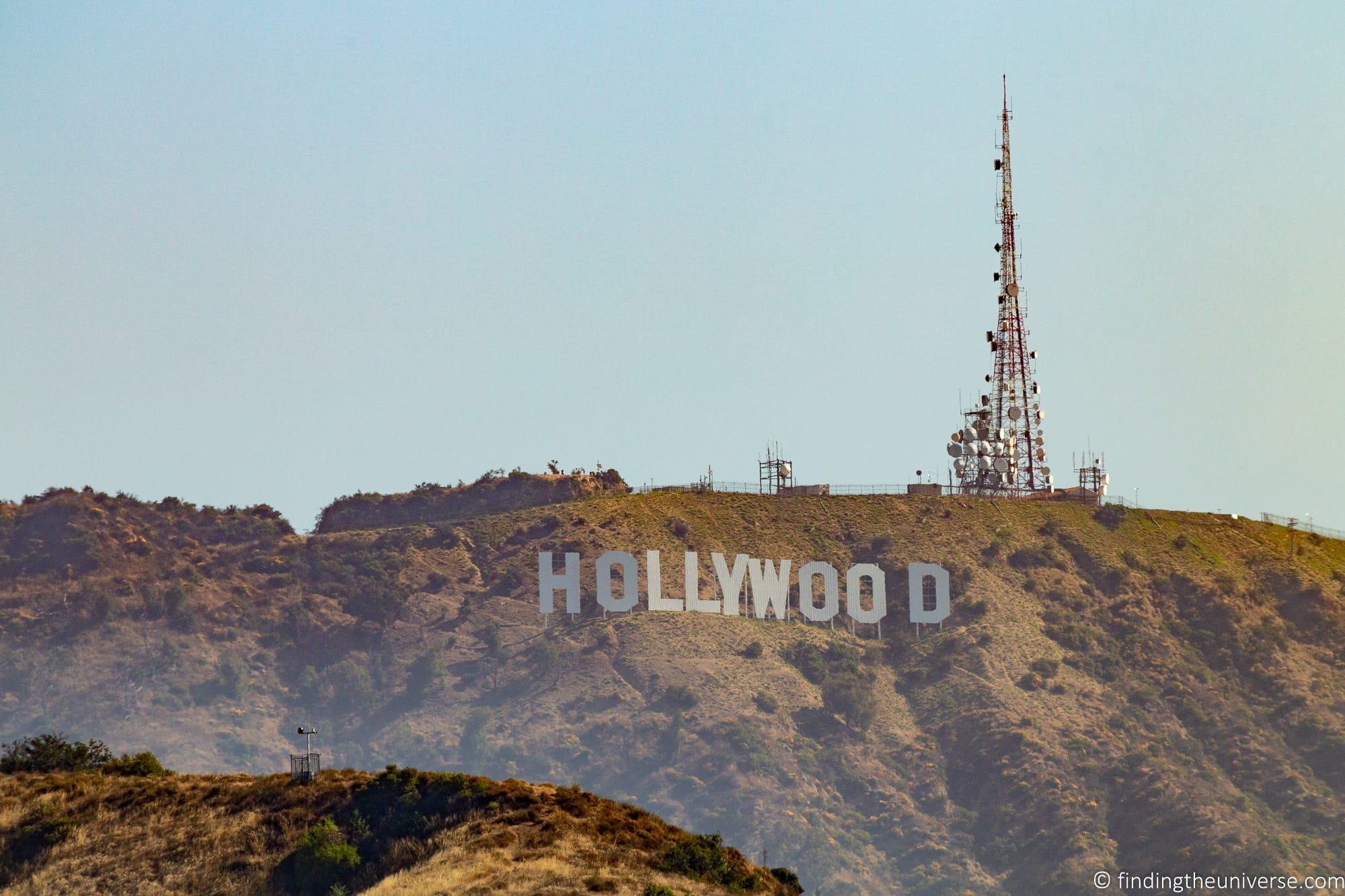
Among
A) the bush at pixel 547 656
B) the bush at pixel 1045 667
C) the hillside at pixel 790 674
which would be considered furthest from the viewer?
the bush at pixel 547 656

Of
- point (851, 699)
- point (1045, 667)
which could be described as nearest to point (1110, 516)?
point (1045, 667)

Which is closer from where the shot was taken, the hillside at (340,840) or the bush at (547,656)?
the hillside at (340,840)

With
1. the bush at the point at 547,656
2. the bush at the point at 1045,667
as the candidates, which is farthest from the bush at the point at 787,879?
the bush at the point at 1045,667

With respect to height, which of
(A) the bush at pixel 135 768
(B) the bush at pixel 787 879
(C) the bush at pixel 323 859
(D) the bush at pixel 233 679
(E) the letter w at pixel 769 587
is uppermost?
(E) the letter w at pixel 769 587

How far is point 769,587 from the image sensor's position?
144375 mm

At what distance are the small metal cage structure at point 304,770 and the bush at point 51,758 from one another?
10973mm

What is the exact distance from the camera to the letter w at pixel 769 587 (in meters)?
144

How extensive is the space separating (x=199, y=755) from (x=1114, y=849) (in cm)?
6112

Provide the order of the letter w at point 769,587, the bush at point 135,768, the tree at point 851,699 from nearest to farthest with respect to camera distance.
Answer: the bush at point 135,768 < the letter w at point 769,587 < the tree at point 851,699

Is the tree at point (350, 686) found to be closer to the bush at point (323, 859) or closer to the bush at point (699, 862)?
the bush at point (323, 859)

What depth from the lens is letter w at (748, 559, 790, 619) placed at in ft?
472

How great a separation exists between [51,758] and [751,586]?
72.1m

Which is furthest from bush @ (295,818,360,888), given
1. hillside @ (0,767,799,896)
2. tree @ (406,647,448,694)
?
tree @ (406,647,448,694)

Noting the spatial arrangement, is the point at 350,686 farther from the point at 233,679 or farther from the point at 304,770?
the point at 304,770
